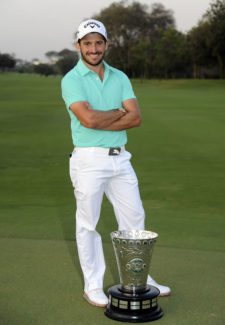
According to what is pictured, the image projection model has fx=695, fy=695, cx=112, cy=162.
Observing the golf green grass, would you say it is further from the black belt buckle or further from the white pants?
the black belt buckle

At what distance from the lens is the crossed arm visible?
456cm

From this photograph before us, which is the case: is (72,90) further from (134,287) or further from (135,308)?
(135,308)

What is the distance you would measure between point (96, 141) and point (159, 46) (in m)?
84.1

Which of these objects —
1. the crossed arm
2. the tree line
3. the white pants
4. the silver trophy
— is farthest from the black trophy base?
the tree line

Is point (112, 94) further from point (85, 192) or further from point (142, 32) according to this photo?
point (142, 32)

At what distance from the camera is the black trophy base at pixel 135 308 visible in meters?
4.35

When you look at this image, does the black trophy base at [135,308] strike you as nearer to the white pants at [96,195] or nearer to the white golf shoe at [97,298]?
the white golf shoe at [97,298]

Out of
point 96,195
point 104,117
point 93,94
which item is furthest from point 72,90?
point 96,195

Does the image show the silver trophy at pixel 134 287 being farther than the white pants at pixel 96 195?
No

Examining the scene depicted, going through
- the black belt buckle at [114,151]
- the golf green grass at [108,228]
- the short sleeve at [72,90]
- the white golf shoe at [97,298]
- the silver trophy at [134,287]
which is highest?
the short sleeve at [72,90]

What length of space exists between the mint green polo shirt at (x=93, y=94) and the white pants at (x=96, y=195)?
72 mm

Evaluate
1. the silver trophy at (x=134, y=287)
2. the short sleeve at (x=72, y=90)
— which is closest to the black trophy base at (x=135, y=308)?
the silver trophy at (x=134, y=287)

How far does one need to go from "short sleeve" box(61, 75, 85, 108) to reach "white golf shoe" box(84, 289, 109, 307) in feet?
4.23

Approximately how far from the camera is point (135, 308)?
439 centimetres
